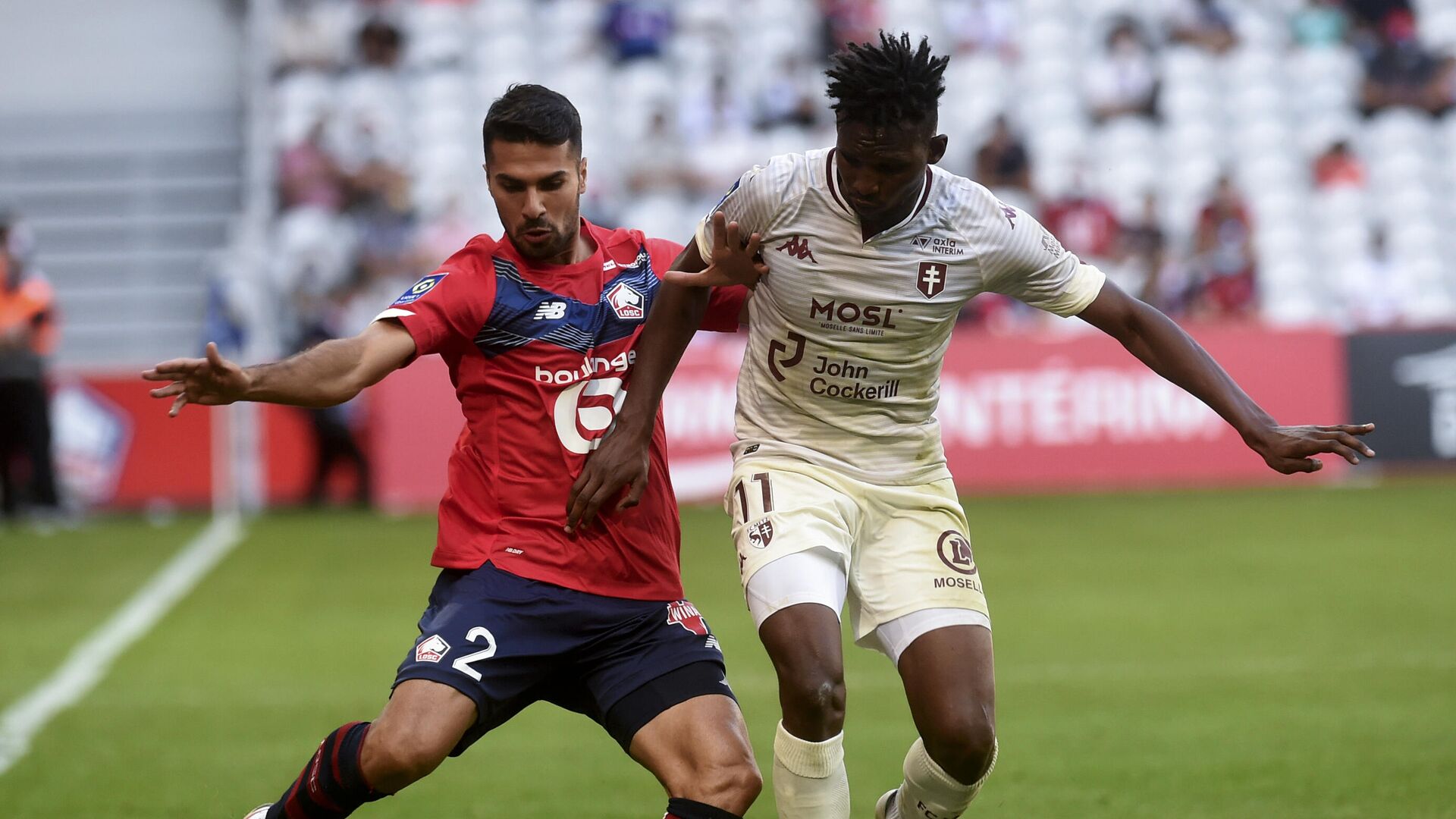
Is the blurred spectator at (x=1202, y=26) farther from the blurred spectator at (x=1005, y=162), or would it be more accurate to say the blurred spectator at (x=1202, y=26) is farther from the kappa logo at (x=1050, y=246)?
the kappa logo at (x=1050, y=246)

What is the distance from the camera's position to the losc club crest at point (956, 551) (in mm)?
5285

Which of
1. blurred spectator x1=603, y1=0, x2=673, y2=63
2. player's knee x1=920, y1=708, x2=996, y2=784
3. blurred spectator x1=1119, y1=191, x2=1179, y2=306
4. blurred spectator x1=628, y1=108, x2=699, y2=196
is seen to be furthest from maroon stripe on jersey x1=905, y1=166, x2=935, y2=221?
blurred spectator x1=603, y1=0, x2=673, y2=63

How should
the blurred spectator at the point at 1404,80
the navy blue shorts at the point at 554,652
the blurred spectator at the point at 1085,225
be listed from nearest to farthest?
the navy blue shorts at the point at 554,652
the blurred spectator at the point at 1085,225
the blurred spectator at the point at 1404,80

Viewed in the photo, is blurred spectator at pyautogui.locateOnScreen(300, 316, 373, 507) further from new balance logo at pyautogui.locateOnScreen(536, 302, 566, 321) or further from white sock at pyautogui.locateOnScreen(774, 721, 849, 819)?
white sock at pyautogui.locateOnScreen(774, 721, 849, 819)

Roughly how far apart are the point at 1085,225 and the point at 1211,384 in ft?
45.0

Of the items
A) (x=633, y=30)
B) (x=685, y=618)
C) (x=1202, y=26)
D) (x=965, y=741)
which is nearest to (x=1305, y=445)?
(x=965, y=741)

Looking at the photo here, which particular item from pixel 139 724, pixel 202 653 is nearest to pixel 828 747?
pixel 139 724

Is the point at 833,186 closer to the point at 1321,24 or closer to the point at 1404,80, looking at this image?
the point at 1404,80

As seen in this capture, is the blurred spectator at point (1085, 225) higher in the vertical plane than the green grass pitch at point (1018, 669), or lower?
higher

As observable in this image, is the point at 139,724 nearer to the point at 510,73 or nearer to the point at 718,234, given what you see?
the point at 718,234

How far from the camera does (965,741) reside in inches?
195

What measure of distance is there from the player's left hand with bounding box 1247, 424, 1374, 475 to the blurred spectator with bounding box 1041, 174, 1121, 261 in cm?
1354

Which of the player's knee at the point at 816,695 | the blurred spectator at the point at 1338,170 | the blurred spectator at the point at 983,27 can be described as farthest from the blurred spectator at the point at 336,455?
the blurred spectator at the point at 1338,170

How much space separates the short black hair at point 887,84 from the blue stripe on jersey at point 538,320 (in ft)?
2.99
